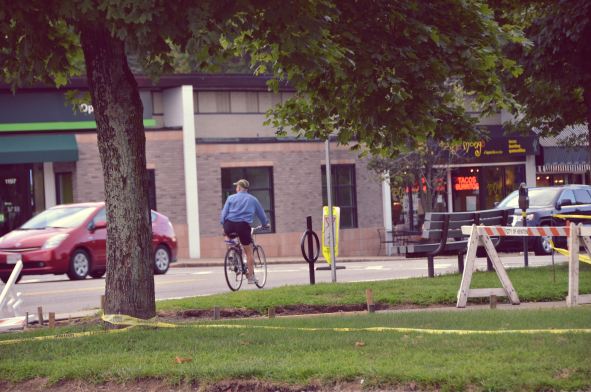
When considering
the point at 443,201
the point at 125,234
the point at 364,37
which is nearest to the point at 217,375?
the point at 125,234

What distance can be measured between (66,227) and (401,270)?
7.08m

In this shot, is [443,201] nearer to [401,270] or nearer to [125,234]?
[401,270]

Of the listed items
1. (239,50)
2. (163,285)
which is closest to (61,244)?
(163,285)

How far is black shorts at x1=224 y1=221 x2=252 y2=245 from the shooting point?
61.5 ft

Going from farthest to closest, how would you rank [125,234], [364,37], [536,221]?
[536,221] → [364,37] → [125,234]

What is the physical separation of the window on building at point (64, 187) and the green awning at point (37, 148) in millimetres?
1192

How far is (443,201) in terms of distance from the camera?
4559 cm

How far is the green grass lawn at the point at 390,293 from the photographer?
14750mm

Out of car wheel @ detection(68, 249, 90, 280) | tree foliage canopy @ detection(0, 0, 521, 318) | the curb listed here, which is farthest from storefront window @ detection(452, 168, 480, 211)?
tree foliage canopy @ detection(0, 0, 521, 318)

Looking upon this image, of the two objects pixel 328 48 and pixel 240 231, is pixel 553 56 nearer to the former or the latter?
pixel 240 231

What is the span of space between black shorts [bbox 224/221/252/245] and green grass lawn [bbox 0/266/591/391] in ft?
20.2

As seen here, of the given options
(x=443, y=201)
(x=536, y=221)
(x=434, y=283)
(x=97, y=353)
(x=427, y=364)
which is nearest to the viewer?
(x=427, y=364)

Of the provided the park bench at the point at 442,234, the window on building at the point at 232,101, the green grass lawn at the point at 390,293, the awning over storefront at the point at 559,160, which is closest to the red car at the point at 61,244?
the park bench at the point at 442,234

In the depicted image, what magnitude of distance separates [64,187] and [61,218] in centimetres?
1286
